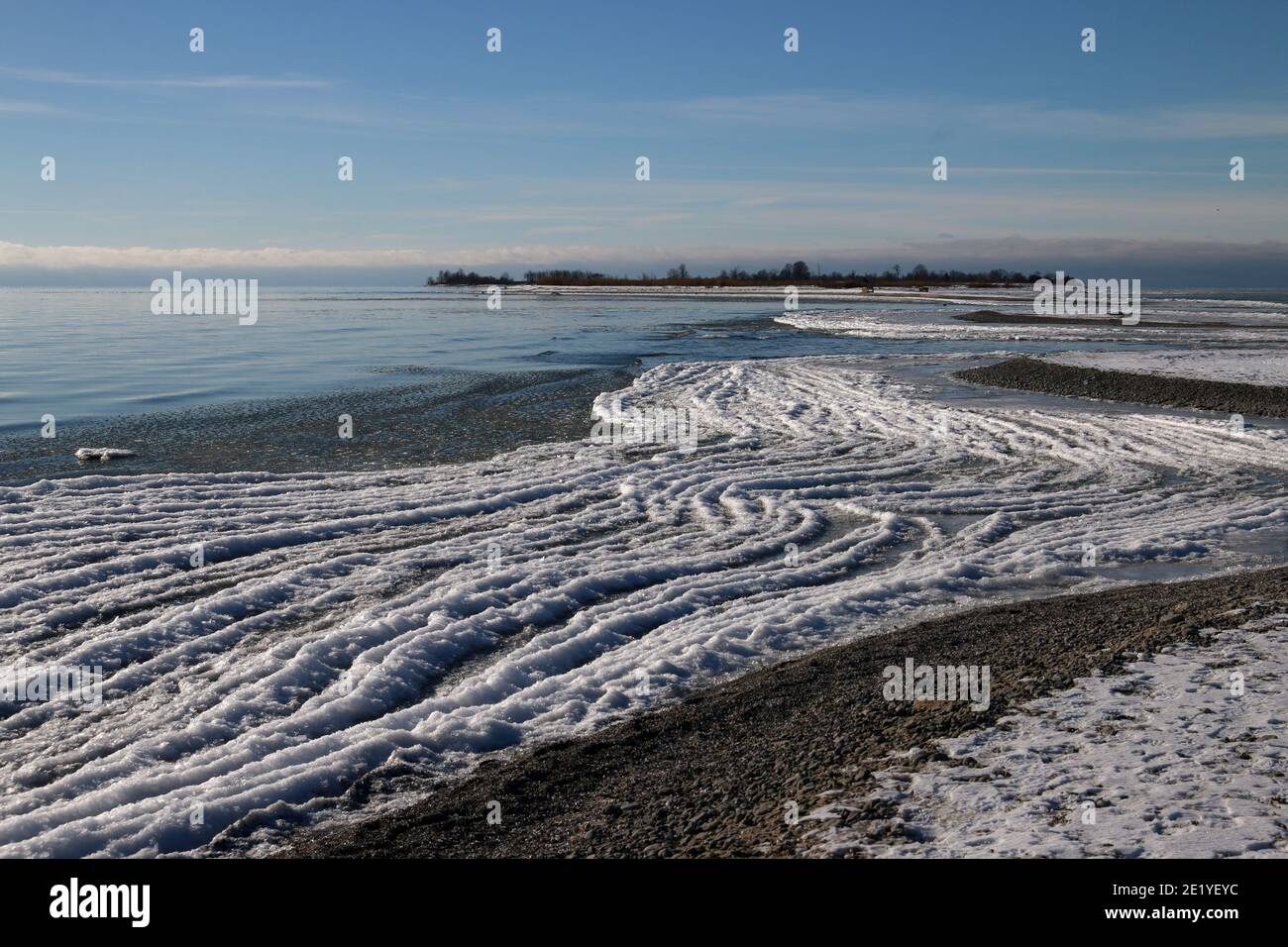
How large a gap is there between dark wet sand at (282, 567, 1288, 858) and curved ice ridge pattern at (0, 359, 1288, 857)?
59cm

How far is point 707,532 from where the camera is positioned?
13.6 m

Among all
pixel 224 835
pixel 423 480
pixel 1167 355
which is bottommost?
pixel 224 835

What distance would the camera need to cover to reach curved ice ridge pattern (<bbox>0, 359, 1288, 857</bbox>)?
23.7 ft

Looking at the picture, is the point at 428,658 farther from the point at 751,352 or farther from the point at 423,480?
the point at 751,352

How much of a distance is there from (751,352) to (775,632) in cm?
3321

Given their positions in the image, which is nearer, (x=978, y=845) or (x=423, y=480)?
(x=978, y=845)

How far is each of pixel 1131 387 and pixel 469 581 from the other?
891 inches

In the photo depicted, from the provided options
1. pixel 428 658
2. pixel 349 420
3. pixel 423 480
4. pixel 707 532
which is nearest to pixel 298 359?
pixel 349 420

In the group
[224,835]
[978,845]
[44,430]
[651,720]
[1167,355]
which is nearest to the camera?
[978,845]

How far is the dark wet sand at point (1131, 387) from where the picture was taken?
24688mm
